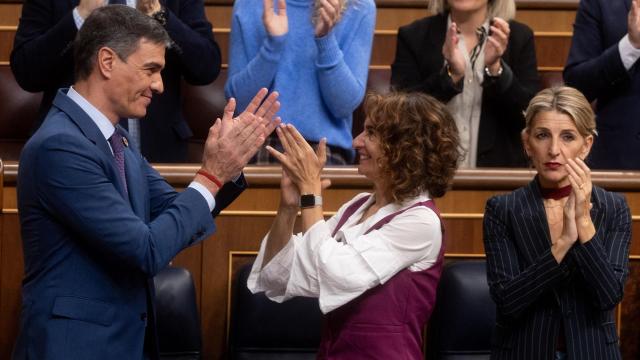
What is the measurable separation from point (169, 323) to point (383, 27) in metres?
1.36

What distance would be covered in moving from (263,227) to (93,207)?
2.26 ft

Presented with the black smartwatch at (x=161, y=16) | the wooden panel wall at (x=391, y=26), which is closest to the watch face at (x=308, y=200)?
the black smartwatch at (x=161, y=16)

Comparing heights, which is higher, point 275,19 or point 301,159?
point 275,19

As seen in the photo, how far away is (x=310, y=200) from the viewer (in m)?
1.62

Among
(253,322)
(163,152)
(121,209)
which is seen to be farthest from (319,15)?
(121,209)

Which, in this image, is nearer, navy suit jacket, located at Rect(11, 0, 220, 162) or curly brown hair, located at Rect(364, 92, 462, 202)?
curly brown hair, located at Rect(364, 92, 462, 202)

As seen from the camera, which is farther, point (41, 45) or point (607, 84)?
point (607, 84)

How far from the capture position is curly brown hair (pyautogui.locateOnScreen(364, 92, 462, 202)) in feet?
5.22

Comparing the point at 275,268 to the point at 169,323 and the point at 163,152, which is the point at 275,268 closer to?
the point at 169,323

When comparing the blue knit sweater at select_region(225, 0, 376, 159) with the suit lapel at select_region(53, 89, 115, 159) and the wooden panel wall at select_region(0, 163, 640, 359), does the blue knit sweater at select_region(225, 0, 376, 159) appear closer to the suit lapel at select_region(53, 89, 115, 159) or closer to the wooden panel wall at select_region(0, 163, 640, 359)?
the wooden panel wall at select_region(0, 163, 640, 359)

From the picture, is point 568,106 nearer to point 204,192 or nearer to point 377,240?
point 377,240

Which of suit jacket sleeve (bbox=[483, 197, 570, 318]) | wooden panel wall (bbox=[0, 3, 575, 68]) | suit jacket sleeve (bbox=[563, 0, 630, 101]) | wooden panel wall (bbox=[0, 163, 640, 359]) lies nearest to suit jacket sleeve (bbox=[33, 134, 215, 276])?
suit jacket sleeve (bbox=[483, 197, 570, 318])

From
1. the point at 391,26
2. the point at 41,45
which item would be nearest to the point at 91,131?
the point at 41,45

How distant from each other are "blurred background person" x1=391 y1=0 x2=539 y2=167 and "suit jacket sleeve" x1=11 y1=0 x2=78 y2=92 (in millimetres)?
656
